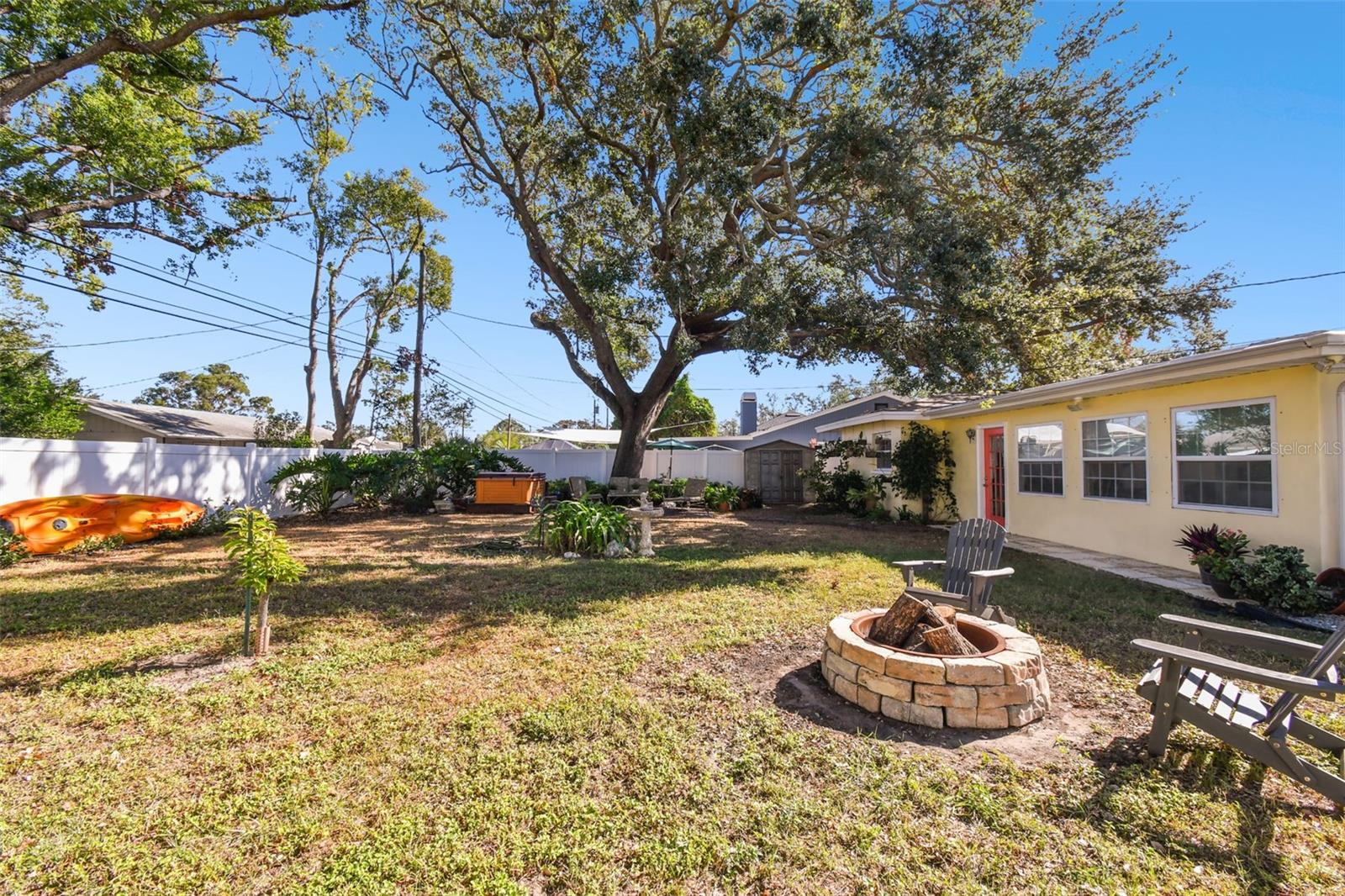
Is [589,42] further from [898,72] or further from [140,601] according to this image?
[140,601]

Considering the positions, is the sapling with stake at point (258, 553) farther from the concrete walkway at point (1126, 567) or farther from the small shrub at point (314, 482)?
the small shrub at point (314, 482)

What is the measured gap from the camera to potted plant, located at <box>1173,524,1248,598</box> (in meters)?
5.35

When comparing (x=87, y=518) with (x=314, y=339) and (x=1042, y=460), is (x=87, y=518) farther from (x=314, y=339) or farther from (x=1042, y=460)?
(x=1042, y=460)

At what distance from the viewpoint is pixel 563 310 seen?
1459 cm

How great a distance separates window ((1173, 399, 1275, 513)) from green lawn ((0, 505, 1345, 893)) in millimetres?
2469

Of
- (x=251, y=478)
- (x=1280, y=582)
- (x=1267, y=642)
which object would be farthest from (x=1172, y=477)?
(x=251, y=478)

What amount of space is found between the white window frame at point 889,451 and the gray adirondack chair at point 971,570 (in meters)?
7.86

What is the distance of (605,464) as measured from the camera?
59.9 feet

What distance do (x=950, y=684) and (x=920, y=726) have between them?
0.28 m

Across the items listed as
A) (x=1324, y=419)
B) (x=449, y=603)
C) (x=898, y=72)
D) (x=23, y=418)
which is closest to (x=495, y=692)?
(x=449, y=603)

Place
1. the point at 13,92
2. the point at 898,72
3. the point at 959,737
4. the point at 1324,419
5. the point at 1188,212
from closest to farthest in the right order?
the point at 959,737
the point at 1324,419
the point at 13,92
the point at 898,72
the point at 1188,212

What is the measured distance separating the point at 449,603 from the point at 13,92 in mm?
10036

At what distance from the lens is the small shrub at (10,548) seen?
6.78 metres

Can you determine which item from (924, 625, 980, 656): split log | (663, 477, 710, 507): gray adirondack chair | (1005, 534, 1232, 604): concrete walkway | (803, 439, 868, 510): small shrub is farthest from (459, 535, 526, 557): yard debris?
(803, 439, 868, 510): small shrub
